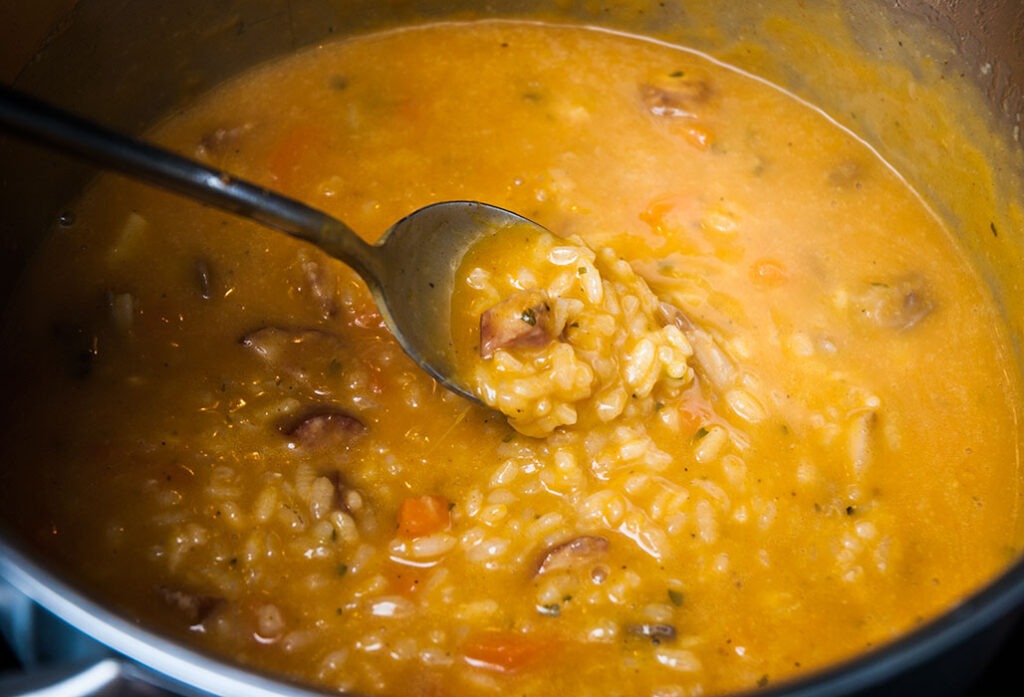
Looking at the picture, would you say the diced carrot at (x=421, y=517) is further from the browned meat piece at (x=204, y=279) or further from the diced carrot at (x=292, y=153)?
the diced carrot at (x=292, y=153)

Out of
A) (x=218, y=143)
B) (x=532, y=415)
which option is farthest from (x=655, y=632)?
(x=218, y=143)

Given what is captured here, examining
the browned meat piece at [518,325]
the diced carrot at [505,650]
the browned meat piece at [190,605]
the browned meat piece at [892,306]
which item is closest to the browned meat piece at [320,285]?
the browned meat piece at [518,325]

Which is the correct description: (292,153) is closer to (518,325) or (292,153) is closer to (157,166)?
(518,325)

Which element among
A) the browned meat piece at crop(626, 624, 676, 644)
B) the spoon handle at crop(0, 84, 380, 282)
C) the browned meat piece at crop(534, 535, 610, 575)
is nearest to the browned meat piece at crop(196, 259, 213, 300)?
the spoon handle at crop(0, 84, 380, 282)

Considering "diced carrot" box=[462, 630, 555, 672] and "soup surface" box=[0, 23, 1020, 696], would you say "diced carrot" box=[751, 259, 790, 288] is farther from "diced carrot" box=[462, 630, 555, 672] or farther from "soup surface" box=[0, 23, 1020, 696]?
"diced carrot" box=[462, 630, 555, 672]

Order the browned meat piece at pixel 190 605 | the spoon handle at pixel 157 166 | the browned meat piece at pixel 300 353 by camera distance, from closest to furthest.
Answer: the spoon handle at pixel 157 166, the browned meat piece at pixel 190 605, the browned meat piece at pixel 300 353
